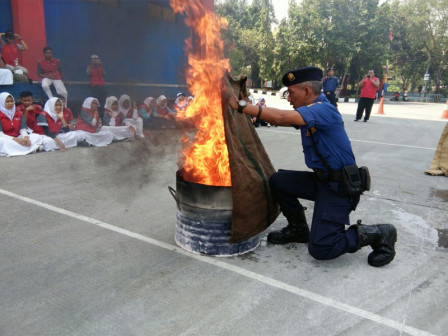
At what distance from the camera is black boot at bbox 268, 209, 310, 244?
11.8 ft

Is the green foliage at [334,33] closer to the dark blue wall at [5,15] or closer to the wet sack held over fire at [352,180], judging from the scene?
the dark blue wall at [5,15]

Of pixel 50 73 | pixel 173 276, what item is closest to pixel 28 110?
pixel 50 73

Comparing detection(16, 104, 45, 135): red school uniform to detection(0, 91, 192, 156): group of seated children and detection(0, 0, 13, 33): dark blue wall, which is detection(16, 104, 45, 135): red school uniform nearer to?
detection(0, 91, 192, 156): group of seated children

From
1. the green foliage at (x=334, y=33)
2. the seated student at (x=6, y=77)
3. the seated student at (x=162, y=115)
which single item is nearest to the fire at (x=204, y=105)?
the seated student at (x=162, y=115)

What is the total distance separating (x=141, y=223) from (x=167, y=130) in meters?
5.78

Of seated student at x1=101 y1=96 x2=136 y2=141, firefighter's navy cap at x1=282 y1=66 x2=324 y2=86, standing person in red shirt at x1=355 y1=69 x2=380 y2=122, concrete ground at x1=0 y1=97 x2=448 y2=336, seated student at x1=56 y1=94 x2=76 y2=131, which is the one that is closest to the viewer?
concrete ground at x1=0 y1=97 x2=448 y2=336

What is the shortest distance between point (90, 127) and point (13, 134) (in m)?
1.56

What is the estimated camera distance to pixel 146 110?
948 centimetres

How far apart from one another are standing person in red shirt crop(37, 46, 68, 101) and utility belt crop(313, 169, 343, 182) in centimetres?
717

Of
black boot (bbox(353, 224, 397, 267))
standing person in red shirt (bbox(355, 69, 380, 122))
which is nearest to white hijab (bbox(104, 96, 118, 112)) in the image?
black boot (bbox(353, 224, 397, 267))

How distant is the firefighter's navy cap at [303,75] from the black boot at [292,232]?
4.02 feet

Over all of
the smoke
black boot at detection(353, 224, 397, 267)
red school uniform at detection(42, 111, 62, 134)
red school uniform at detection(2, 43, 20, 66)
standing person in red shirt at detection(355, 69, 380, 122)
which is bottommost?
the smoke

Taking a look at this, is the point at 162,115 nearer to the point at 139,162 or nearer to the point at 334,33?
the point at 139,162

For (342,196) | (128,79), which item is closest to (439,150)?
(342,196)
